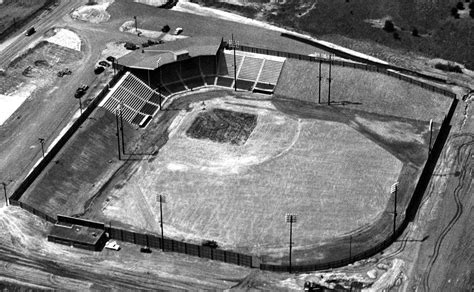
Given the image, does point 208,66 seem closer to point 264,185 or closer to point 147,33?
point 147,33

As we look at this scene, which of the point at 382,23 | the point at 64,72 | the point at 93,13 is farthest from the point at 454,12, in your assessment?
the point at 64,72

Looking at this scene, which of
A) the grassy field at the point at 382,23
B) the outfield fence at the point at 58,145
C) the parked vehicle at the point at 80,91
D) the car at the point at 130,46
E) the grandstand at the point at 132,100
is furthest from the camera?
the grassy field at the point at 382,23

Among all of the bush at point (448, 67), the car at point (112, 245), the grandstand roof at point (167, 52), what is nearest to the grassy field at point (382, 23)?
the bush at point (448, 67)

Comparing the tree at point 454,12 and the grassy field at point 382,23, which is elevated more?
the tree at point 454,12

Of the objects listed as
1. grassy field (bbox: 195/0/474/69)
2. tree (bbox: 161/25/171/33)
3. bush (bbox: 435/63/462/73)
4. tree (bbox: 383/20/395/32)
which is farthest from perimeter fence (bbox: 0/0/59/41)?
bush (bbox: 435/63/462/73)

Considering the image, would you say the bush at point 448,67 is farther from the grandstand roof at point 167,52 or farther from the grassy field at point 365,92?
the grandstand roof at point 167,52

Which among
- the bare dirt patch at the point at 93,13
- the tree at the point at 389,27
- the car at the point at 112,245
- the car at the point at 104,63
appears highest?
the tree at the point at 389,27
